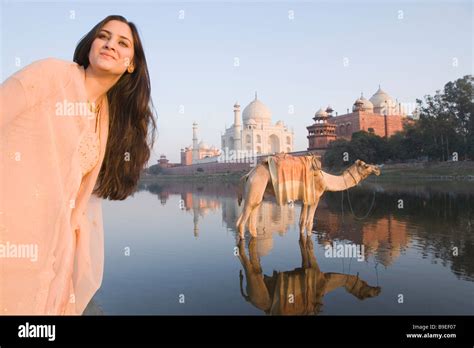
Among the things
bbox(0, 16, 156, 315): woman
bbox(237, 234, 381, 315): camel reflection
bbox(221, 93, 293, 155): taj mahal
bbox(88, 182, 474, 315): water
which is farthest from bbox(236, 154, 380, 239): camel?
bbox(221, 93, 293, 155): taj mahal

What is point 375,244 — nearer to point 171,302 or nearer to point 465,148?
point 171,302

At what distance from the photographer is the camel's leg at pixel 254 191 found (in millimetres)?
6016

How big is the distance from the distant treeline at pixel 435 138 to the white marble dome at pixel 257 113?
81.9ft

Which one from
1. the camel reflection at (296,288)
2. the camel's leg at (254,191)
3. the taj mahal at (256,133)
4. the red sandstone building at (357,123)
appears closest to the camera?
the camel reflection at (296,288)

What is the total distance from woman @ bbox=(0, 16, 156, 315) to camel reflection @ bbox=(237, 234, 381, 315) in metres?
1.83

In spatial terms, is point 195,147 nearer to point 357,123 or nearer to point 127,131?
point 357,123

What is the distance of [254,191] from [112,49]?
181 inches

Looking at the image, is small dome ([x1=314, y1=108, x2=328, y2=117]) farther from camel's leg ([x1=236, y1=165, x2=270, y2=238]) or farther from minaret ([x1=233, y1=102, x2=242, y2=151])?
camel's leg ([x1=236, y1=165, x2=270, y2=238])

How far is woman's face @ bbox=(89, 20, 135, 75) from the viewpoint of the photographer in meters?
1.53

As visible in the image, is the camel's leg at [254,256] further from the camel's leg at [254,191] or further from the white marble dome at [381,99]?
the white marble dome at [381,99]

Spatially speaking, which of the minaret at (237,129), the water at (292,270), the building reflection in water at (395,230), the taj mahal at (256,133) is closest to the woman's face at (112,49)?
the water at (292,270)

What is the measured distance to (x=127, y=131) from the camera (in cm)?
185
